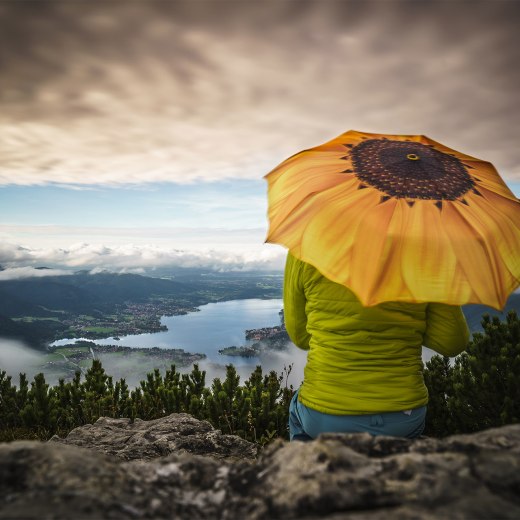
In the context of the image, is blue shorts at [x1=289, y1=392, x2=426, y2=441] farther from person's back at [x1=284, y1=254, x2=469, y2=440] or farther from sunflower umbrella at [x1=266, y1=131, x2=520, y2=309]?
sunflower umbrella at [x1=266, y1=131, x2=520, y2=309]

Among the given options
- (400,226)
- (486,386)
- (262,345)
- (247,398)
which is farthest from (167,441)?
(262,345)

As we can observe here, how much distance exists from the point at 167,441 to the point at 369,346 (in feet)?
9.37

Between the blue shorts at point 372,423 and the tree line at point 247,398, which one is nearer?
the blue shorts at point 372,423

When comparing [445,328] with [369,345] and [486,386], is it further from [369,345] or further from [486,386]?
[486,386]

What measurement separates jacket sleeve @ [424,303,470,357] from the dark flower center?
2.37ft

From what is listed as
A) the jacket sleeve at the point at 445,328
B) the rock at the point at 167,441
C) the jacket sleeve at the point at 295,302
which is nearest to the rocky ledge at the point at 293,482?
the jacket sleeve at the point at 445,328

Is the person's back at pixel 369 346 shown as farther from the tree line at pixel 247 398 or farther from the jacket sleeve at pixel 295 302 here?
the tree line at pixel 247 398

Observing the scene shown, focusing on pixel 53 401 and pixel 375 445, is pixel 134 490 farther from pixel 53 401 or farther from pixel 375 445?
pixel 53 401

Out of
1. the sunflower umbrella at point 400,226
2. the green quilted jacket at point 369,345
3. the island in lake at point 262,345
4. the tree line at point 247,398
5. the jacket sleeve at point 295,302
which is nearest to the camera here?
the sunflower umbrella at point 400,226

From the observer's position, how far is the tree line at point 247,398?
13.8ft

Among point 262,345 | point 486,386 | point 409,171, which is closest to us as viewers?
point 409,171

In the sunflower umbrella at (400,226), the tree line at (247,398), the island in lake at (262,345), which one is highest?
the sunflower umbrella at (400,226)

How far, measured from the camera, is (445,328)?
240 centimetres

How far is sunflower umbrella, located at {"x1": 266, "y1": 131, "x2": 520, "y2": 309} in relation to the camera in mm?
2094
